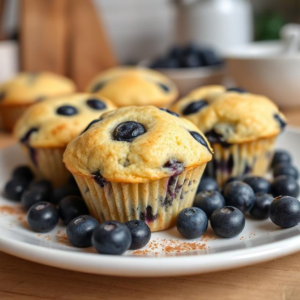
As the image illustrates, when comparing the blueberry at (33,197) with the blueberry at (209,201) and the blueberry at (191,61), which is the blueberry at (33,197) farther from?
the blueberry at (191,61)

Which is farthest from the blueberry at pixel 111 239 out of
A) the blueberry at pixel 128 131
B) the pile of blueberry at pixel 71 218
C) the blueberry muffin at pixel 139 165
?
the blueberry at pixel 128 131

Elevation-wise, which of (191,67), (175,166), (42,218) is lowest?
(191,67)

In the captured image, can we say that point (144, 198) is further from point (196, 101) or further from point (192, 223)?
point (196, 101)

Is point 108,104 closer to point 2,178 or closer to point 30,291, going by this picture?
point 2,178

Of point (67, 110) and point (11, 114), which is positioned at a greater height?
point (67, 110)

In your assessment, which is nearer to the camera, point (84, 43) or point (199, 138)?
point (199, 138)

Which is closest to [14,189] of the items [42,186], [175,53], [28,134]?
[42,186]
